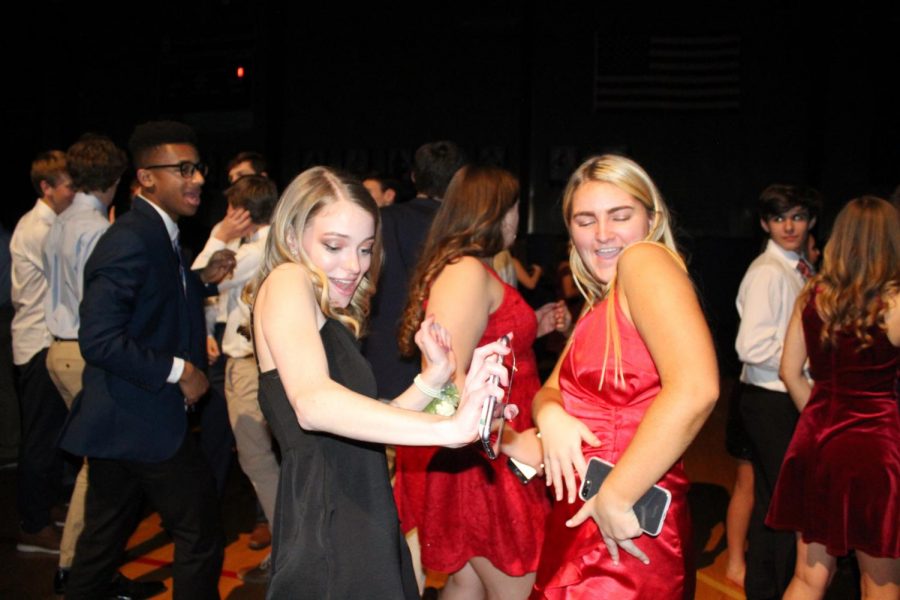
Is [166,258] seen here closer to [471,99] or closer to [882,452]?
[882,452]

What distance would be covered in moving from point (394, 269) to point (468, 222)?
3.12 ft

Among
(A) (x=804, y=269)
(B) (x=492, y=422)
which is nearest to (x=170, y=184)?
(B) (x=492, y=422)

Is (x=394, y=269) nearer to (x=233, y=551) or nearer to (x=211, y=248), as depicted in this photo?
(x=211, y=248)

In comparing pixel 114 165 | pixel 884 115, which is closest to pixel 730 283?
pixel 884 115

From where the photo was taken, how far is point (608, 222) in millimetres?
1970

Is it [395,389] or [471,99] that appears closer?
[395,389]

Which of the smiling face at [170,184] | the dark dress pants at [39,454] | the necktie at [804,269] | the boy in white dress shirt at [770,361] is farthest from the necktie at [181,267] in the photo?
the necktie at [804,269]

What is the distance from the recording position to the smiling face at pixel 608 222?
1.96m

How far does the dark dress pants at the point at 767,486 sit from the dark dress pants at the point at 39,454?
3.30 m

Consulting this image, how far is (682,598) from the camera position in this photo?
6.02 ft

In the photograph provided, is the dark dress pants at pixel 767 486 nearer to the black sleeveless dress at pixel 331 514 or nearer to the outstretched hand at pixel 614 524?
the outstretched hand at pixel 614 524

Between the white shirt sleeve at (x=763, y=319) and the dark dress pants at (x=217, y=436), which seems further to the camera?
the dark dress pants at (x=217, y=436)

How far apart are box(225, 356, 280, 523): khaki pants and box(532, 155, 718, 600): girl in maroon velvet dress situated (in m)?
2.28

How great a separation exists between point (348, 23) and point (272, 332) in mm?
11196
